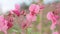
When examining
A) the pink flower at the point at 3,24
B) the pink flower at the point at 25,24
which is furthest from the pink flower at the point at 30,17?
the pink flower at the point at 3,24

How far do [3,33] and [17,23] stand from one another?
0.36ft

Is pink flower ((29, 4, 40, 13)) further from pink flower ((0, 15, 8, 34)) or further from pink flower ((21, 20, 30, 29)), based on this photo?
pink flower ((0, 15, 8, 34))

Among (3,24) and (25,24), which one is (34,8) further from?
(3,24)

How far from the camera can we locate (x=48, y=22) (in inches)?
35.9

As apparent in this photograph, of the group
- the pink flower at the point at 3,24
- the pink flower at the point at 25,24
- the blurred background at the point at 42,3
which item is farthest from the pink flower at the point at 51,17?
the pink flower at the point at 3,24

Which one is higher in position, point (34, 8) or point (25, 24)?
point (34, 8)

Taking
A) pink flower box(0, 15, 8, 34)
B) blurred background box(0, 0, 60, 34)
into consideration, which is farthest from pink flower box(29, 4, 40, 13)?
pink flower box(0, 15, 8, 34)

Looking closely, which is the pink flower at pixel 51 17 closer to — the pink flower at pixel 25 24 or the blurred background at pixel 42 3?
the blurred background at pixel 42 3

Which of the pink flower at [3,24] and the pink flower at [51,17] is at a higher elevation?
the pink flower at [51,17]

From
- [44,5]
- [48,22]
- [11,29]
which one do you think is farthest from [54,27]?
[11,29]

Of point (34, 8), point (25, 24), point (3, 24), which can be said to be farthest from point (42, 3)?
point (3, 24)

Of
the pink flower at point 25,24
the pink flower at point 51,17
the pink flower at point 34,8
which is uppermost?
the pink flower at point 34,8

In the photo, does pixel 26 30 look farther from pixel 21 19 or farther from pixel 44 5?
pixel 44 5

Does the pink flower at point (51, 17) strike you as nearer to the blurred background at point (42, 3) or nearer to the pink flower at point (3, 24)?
the blurred background at point (42, 3)
